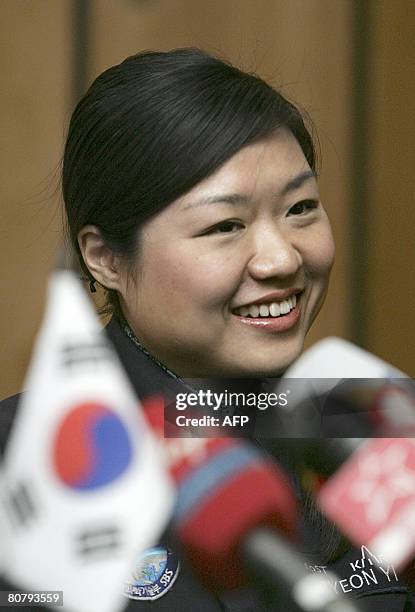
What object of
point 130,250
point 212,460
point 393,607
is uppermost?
point 130,250

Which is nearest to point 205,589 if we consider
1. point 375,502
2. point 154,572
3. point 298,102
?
point 154,572

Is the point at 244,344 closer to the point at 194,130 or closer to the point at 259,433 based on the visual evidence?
the point at 259,433

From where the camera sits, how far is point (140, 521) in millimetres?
747

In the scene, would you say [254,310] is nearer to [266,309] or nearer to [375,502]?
[266,309]

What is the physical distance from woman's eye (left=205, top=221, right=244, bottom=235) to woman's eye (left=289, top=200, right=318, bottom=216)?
51 millimetres

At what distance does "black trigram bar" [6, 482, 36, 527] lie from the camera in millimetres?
750

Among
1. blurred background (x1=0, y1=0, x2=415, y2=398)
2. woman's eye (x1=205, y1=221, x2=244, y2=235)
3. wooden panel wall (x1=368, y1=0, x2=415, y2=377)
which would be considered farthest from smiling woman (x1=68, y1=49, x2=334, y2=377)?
wooden panel wall (x1=368, y1=0, x2=415, y2=377)

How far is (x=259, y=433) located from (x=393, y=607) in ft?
0.57

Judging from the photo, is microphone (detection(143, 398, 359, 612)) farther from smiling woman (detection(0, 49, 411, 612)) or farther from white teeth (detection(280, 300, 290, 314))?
white teeth (detection(280, 300, 290, 314))

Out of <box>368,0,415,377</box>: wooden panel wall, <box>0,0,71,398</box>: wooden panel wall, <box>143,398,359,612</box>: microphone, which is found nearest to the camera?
<box>143,398,359,612</box>: microphone

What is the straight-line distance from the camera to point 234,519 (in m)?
0.73

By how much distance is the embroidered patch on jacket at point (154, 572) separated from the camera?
75 cm

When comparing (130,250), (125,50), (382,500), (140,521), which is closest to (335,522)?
(382,500)

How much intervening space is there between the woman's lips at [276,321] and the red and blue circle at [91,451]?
0.13 meters
